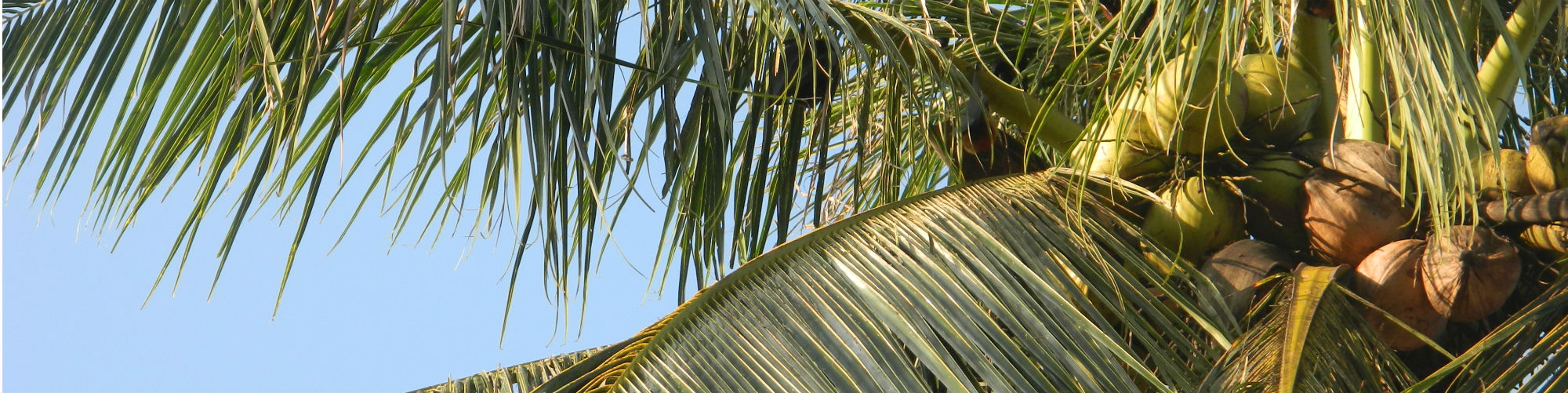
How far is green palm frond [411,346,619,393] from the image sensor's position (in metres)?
2.59

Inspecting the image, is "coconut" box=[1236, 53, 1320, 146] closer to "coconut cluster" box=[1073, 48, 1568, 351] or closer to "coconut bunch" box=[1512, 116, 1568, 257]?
"coconut cluster" box=[1073, 48, 1568, 351]

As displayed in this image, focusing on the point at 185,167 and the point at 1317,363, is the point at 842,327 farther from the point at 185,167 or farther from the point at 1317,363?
the point at 185,167

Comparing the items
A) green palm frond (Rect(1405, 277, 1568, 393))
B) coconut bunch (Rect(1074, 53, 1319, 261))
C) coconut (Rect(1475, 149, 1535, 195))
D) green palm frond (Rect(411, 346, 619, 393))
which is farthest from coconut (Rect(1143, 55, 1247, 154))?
green palm frond (Rect(411, 346, 619, 393))

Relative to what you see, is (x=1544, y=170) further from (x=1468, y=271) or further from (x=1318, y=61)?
(x=1318, y=61)

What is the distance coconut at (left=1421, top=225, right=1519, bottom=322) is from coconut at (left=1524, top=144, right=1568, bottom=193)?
126 millimetres

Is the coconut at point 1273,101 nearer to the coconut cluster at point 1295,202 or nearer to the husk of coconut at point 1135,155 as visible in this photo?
the coconut cluster at point 1295,202

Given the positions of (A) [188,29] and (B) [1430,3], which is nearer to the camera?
(B) [1430,3]

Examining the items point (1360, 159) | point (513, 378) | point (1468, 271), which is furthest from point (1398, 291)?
point (513, 378)

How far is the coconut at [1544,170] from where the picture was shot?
2.08 metres

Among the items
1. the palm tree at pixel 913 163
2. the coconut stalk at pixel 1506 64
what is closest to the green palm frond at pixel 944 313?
the palm tree at pixel 913 163

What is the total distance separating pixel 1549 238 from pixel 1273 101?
429 mm

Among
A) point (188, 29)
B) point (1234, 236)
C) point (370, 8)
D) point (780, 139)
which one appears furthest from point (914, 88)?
point (188, 29)

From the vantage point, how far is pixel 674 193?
2.44m

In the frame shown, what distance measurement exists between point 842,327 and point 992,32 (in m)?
1.54
